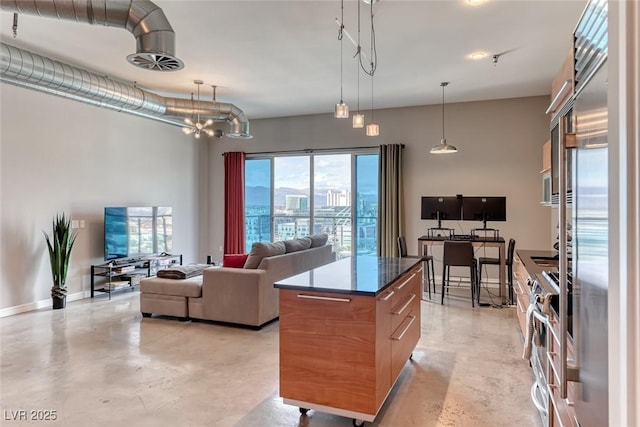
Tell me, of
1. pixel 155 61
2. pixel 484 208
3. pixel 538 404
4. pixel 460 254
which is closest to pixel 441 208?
pixel 484 208

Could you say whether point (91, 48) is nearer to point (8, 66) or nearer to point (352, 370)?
point (8, 66)

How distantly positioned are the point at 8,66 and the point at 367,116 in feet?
17.2

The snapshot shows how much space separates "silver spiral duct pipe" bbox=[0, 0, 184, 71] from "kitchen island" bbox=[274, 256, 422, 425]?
2073 millimetres

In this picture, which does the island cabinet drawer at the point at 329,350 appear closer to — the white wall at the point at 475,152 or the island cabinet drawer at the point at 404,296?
the island cabinet drawer at the point at 404,296

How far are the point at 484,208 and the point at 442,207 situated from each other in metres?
0.61

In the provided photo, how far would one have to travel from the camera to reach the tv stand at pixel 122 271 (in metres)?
5.73

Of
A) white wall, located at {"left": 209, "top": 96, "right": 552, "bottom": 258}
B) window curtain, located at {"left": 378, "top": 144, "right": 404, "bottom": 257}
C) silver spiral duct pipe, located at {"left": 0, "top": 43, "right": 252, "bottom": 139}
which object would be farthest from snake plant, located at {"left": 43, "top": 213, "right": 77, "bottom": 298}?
window curtain, located at {"left": 378, "top": 144, "right": 404, "bottom": 257}

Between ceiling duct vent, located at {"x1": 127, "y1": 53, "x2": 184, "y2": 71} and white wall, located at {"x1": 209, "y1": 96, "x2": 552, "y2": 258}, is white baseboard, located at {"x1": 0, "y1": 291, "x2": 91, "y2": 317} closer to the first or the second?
ceiling duct vent, located at {"x1": 127, "y1": 53, "x2": 184, "y2": 71}

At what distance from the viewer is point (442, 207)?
620 centimetres

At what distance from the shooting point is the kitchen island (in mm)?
2182

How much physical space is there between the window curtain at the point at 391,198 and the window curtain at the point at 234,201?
9.60 ft

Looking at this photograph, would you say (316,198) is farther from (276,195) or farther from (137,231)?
(137,231)

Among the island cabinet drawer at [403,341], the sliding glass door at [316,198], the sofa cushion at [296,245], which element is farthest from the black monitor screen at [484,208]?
the island cabinet drawer at [403,341]

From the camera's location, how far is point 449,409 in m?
2.56
